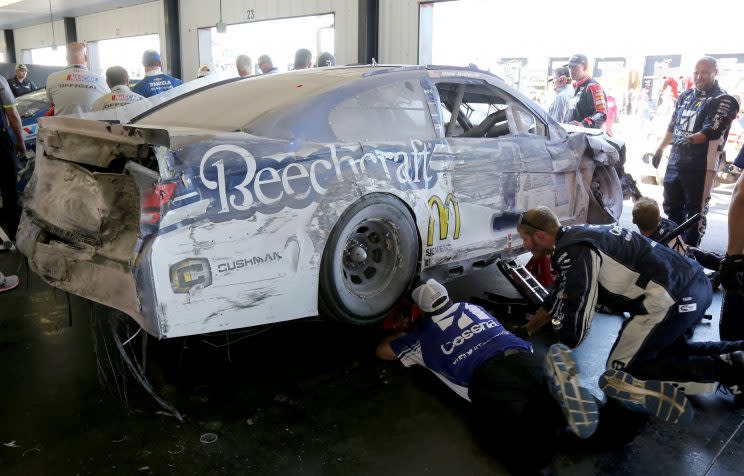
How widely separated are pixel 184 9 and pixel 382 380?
45.7 feet

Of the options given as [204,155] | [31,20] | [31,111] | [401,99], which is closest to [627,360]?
[401,99]

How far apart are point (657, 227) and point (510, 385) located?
6.95 feet

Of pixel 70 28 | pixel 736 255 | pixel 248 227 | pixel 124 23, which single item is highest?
pixel 70 28

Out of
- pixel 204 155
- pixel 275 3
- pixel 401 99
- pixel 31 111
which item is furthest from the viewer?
pixel 275 3

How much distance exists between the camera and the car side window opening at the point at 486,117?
383cm

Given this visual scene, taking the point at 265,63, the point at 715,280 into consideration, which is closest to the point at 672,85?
the point at 265,63

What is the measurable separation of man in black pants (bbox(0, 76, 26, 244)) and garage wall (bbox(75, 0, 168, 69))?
10.2 meters

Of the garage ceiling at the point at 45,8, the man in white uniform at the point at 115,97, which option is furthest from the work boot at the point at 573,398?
the garage ceiling at the point at 45,8

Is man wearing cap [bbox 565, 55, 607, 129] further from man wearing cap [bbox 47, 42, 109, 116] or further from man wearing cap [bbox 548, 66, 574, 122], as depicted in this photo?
man wearing cap [bbox 47, 42, 109, 116]

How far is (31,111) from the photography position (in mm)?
7441

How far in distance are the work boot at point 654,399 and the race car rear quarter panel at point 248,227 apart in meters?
1.48

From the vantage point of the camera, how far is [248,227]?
2.59 m

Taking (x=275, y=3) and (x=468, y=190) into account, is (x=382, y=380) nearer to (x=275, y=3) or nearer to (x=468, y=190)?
(x=468, y=190)

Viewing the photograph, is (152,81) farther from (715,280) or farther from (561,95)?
(715,280)
